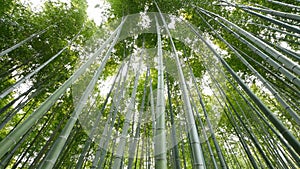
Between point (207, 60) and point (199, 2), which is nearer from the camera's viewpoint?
point (199, 2)

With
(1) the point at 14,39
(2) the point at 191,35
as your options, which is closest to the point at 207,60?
(2) the point at 191,35

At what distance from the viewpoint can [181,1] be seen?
4004 millimetres

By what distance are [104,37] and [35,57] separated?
1400 mm

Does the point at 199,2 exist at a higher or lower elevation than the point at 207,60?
higher

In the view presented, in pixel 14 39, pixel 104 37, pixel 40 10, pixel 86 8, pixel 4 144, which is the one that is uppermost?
pixel 86 8

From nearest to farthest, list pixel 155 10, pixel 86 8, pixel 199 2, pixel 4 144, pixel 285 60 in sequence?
1. pixel 4 144
2. pixel 285 60
3. pixel 199 2
4. pixel 155 10
5. pixel 86 8

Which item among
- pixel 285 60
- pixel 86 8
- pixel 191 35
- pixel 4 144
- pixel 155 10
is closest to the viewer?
pixel 4 144

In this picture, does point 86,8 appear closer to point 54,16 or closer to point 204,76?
point 54,16

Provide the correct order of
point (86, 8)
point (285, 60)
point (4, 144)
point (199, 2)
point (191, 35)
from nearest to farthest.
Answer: point (4, 144) < point (285, 60) < point (199, 2) < point (191, 35) < point (86, 8)

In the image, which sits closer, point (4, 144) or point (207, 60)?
point (4, 144)

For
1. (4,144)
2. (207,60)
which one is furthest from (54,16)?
(4,144)

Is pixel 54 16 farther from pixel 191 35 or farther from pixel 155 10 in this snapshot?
pixel 191 35

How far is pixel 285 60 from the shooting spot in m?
1.39

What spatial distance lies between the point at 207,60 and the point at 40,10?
11.8 feet
